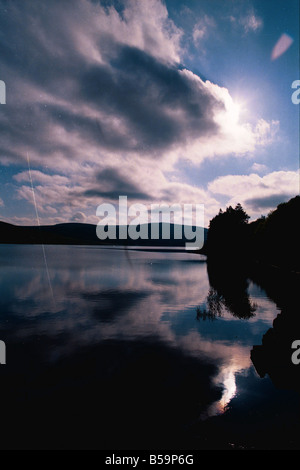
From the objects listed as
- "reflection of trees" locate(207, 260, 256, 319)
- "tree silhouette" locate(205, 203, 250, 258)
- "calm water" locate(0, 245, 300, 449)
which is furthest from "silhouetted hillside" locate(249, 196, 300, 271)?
"calm water" locate(0, 245, 300, 449)

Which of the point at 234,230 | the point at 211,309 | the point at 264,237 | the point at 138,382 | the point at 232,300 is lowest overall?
the point at 232,300

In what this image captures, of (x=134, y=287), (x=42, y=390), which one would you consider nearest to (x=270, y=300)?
(x=134, y=287)

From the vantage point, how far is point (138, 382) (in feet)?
42.0

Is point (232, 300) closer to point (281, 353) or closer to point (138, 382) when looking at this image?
point (281, 353)

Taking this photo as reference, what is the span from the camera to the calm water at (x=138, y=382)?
9.11m

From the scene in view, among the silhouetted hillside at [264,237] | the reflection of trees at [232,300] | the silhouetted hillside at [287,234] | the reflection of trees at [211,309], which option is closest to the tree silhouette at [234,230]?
the silhouetted hillside at [264,237]

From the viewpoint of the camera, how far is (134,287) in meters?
42.5

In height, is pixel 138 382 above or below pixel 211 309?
above

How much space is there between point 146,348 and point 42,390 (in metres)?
7.78

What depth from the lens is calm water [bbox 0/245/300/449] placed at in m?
9.11

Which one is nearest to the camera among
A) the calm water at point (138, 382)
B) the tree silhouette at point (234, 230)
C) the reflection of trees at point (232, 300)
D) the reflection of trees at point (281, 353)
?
the calm water at point (138, 382)

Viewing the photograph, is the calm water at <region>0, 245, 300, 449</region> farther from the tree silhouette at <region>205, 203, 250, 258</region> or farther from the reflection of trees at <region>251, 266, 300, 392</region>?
the tree silhouette at <region>205, 203, 250, 258</region>

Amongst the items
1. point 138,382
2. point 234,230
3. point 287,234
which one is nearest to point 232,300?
point 138,382

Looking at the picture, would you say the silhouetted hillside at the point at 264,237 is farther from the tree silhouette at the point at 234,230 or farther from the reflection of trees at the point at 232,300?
the reflection of trees at the point at 232,300
